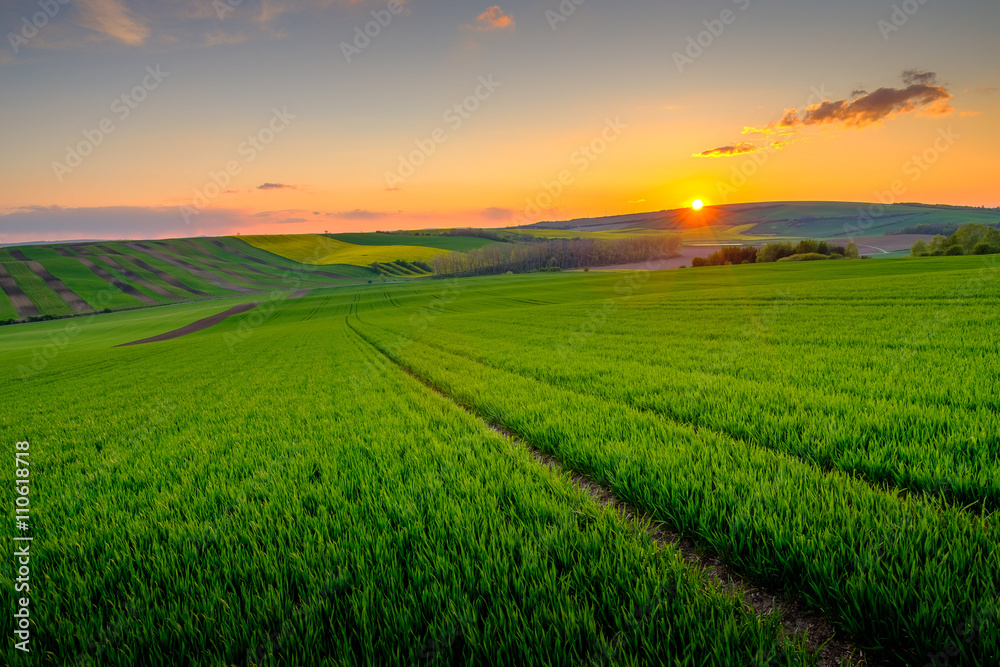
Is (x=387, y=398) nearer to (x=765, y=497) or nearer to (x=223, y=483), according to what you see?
(x=223, y=483)

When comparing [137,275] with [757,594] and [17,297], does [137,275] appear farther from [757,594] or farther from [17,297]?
[757,594]

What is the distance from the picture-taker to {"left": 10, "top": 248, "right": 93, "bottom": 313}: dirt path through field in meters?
76.2

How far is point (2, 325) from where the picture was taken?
63781 millimetres

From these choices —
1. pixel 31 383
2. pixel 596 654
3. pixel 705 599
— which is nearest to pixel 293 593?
pixel 596 654

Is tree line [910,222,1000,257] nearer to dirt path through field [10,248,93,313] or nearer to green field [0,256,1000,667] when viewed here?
green field [0,256,1000,667]

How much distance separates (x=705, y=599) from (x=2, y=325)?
10340 cm

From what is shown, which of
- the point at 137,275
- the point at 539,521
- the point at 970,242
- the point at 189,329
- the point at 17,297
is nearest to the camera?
the point at 539,521

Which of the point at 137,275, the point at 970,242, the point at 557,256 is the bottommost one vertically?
the point at 970,242

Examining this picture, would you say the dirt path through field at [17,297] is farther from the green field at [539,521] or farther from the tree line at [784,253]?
the tree line at [784,253]

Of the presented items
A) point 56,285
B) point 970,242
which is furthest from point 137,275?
point 970,242

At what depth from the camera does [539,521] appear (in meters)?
3.34

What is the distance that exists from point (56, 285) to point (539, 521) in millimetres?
127552

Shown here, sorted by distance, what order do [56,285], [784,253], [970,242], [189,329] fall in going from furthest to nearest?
[56,285]
[784,253]
[970,242]
[189,329]

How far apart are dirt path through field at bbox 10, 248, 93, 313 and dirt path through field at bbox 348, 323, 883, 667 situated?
107047 mm
